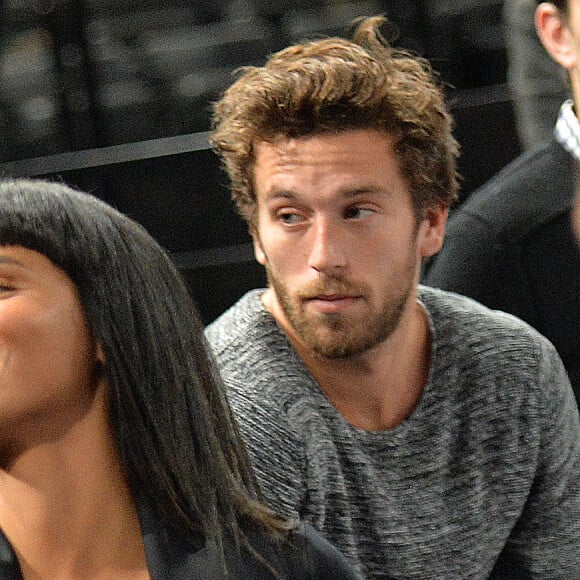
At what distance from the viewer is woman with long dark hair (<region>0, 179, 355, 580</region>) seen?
1191 millimetres

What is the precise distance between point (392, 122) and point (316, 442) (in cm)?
45

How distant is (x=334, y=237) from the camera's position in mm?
1690

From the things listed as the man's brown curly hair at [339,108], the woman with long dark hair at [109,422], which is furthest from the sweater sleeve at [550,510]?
the woman with long dark hair at [109,422]

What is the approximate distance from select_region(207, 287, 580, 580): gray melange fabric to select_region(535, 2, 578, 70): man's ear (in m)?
0.45

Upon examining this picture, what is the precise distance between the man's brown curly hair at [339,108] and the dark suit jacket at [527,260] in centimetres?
33

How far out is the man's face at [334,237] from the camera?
5.52ft

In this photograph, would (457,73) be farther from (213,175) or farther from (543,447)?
(543,447)

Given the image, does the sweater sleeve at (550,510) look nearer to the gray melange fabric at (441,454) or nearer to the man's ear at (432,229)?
the gray melange fabric at (441,454)

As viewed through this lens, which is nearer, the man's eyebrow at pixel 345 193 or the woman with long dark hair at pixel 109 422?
the woman with long dark hair at pixel 109 422

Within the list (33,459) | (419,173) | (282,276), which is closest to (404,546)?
(282,276)

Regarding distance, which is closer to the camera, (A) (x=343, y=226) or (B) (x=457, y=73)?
(A) (x=343, y=226)

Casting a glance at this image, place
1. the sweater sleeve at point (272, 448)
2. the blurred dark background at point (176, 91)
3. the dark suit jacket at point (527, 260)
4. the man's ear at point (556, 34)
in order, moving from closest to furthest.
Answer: the sweater sleeve at point (272, 448)
the man's ear at point (556, 34)
the dark suit jacket at point (527, 260)
the blurred dark background at point (176, 91)

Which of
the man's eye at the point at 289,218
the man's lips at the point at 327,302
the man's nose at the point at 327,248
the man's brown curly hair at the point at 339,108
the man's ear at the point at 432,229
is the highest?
the man's brown curly hair at the point at 339,108

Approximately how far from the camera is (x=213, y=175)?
328cm
